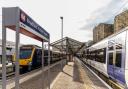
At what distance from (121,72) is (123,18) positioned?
170 ft

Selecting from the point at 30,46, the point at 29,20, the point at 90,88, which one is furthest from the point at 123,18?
the point at 29,20

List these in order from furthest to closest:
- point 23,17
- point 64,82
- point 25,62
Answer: point 25,62 → point 64,82 → point 23,17

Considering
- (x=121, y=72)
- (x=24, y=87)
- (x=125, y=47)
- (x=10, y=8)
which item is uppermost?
(x=10, y=8)

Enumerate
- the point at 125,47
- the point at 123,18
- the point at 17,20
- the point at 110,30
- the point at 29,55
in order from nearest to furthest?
the point at 17,20
the point at 125,47
the point at 29,55
the point at 123,18
the point at 110,30

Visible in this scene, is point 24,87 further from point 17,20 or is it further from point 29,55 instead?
point 29,55

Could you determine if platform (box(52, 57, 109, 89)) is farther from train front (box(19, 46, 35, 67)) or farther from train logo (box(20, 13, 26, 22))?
train front (box(19, 46, 35, 67))

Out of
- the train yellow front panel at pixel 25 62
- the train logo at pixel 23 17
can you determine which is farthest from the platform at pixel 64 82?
the train yellow front panel at pixel 25 62

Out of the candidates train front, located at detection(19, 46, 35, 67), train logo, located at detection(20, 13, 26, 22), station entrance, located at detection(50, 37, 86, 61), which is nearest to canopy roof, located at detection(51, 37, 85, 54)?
station entrance, located at detection(50, 37, 86, 61)

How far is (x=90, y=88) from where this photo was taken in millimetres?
13383

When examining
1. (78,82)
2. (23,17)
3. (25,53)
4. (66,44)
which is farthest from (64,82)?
(66,44)

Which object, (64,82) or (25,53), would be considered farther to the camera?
(25,53)

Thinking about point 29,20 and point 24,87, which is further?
point 24,87

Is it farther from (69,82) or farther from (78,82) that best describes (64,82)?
(78,82)

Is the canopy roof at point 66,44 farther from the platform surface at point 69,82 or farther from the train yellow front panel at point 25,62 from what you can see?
the platform surface at point 69,82
